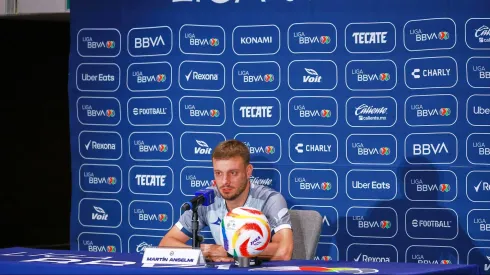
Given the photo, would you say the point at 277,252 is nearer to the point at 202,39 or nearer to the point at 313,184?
the point at 313,184

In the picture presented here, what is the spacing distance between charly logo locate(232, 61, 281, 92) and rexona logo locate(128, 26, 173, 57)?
53cm

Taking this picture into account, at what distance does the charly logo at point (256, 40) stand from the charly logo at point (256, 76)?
0.26ft

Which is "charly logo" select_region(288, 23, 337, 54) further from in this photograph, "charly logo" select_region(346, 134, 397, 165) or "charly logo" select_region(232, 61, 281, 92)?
"charly logo" select_region(346, 134, 397, 165)

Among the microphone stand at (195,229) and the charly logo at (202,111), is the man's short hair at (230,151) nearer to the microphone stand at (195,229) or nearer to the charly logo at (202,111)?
the microphone stand at (195,229)

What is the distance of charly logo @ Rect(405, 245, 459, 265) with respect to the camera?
542cm

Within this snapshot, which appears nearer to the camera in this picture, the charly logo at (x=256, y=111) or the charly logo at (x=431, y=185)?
the charly logo at (x=431, y=185)

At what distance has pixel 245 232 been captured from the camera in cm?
344

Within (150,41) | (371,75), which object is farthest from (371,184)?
(150,41)

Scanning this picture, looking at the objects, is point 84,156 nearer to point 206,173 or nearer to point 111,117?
point 111,117

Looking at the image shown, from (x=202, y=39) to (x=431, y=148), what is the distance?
170cm

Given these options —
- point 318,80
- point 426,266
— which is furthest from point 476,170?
point 426,266

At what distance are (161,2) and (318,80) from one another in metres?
1.25

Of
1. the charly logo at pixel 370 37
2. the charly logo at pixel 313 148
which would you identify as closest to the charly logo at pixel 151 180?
the charly logo at pixel 313 148

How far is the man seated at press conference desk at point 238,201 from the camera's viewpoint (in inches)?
172
